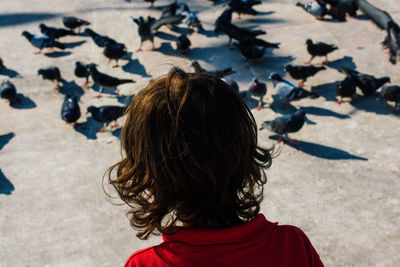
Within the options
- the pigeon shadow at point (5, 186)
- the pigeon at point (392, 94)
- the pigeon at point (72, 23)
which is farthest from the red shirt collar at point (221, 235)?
the pigeon at point (72, 23)

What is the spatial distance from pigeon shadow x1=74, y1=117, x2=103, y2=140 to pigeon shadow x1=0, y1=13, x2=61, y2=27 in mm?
6293

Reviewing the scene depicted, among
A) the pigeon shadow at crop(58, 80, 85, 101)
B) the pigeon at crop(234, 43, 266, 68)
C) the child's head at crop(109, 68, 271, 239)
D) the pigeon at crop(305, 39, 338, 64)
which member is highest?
the child's head at crop(109, 68, 271, 239)

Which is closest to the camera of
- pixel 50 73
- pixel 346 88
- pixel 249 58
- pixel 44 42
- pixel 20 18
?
pixel 346 88

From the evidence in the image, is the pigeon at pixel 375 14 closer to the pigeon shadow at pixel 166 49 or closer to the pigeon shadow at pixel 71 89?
the pigeon shadow at pixel 166 49

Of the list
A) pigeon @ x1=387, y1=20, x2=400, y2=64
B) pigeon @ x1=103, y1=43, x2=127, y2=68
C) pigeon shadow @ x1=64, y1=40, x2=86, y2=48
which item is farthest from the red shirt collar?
pigeon shadow @ x1=64, y1=40, x2=86, y2=48

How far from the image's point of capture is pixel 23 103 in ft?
24.4

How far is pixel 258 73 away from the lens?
8.07 meters

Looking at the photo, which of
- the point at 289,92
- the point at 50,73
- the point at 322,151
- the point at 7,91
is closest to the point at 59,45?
the point at 50,73

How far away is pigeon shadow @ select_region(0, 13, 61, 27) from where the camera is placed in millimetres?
11148

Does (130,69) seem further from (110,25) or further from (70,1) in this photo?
(70,1)

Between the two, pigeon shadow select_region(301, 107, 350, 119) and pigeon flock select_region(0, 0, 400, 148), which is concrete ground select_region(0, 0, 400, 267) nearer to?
pigeon shadow select_region(301, 107, 350, 119)

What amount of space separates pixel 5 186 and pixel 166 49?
211 inches

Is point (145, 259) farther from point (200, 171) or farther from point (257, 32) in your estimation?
point (257, 32)

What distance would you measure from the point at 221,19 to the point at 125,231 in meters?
6.81
